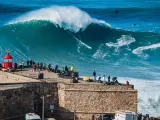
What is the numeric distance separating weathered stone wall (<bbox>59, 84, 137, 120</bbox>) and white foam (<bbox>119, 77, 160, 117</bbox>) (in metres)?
6.39

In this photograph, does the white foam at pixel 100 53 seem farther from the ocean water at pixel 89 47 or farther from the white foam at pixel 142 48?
the white foam at pixel 142 48

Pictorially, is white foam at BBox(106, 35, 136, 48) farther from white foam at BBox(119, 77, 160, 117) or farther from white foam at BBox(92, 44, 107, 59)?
white foam at BBox(119, 77, 160, 117)

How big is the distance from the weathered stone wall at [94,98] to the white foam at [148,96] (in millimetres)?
6388

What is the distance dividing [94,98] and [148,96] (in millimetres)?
10506

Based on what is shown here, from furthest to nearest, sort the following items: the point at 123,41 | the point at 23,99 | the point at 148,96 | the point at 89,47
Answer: the point at 123,41 < the point at 89,47 < the point at 148,96 < the point at 23,99

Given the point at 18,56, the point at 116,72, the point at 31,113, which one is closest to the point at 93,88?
the point at 31,113

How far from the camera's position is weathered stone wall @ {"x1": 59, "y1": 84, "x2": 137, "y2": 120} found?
1362 inches

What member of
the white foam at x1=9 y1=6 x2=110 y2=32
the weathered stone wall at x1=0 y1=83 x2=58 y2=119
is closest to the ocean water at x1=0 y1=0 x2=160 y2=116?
the white foam at x1=9 y1=6 x2=110 y2=32

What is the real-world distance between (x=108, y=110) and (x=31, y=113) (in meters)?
4.47

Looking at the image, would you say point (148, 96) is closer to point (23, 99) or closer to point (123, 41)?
point (23, 99)

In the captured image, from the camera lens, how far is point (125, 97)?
34812 mm

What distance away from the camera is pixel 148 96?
145ft

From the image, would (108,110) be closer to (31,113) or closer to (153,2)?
(31,113)

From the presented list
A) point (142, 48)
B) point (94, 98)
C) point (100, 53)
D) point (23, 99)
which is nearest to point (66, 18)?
point (142, 48)
